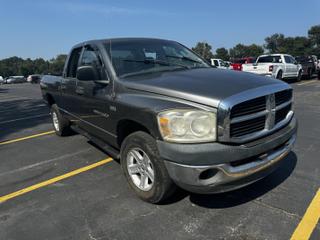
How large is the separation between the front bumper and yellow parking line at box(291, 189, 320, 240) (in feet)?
2.06

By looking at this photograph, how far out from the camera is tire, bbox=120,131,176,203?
344 centimetres

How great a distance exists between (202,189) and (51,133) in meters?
5.51

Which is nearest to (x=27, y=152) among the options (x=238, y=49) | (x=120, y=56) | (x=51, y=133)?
(x=51, y=133)

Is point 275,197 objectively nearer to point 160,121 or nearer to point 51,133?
point 160,121

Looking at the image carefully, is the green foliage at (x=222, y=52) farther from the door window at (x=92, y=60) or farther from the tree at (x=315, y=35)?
the door window at (x=92, y=60)

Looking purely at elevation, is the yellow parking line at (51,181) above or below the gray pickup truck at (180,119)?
below

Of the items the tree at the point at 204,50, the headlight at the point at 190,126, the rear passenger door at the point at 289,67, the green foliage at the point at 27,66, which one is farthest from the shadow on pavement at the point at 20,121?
the green foliage at the point at 27,66

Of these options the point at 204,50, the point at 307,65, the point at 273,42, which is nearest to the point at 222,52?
the point at 273,42

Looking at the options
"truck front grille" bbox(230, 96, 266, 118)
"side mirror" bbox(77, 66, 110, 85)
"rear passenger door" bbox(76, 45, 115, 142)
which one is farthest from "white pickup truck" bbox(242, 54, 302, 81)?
"truck front grille" bbox(230, 96, 266, 118)

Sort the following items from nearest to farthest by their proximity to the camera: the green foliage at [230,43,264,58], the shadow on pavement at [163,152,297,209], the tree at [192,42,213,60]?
the shadow on pavement at [163,152,297,209] < the tree at [192,42,213,60] < the green foliage at [230,43,264,58]

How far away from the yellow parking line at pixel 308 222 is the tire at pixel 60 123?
482 centimetres

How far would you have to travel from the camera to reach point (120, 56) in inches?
178

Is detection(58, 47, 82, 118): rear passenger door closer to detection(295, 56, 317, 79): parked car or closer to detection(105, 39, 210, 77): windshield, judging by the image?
detection(105, 39, 210, 77): windshield

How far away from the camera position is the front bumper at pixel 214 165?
10.2 feet
